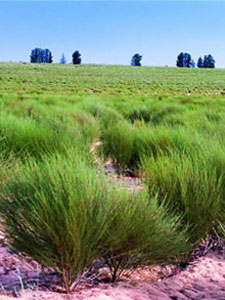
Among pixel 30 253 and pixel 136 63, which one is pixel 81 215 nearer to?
pixel 30 253

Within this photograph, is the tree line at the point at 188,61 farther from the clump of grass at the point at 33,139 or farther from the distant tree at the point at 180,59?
the clump of grass at the point at 33,139

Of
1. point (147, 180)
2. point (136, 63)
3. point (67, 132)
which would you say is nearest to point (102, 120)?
point (67, 132)

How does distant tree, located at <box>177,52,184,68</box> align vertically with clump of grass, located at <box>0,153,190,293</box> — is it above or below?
above

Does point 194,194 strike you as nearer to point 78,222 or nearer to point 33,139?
point 78,222

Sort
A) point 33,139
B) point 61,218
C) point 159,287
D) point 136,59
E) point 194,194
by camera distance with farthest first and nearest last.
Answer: point 136,59 → point 33,139 → point 194,194 → point 159,287 → point 61,218

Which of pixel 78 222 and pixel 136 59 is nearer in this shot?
pixel 78 222

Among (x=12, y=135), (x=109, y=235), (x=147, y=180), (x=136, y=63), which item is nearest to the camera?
(x=109, y=235)

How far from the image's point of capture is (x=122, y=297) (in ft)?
6.93

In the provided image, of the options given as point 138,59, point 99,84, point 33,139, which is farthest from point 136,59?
point 33,139

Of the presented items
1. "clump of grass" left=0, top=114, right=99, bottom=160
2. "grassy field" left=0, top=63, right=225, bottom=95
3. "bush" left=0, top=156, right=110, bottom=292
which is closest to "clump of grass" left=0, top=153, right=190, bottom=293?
"bush" left=0, top=156, right=110, bottom=292

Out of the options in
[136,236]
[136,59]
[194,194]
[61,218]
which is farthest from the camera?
[136,59]

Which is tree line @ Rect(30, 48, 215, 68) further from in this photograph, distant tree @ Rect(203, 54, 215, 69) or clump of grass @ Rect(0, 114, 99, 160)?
clump of grass @ Rect(0, 114, 99, 160)

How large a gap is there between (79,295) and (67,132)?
3.01m

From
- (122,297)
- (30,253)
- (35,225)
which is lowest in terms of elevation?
(122,297)
